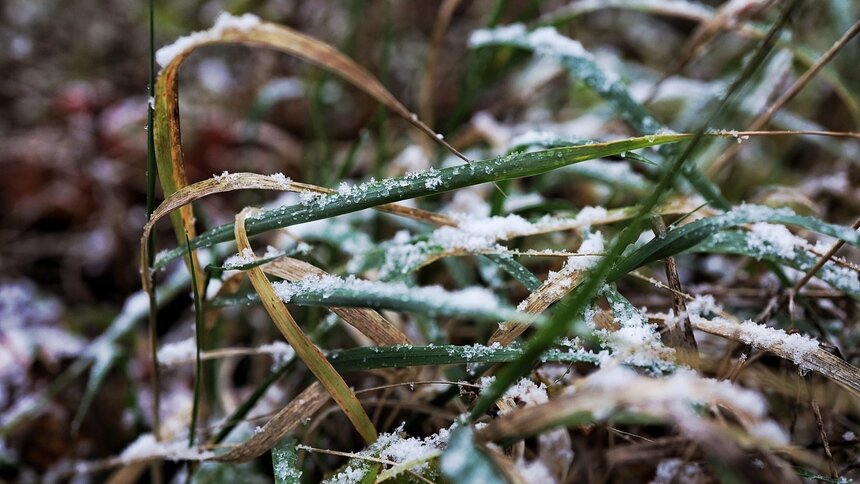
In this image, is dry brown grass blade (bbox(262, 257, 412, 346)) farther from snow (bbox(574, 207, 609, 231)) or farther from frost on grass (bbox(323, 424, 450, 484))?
snow (bbox(574, 207, 609, 231))

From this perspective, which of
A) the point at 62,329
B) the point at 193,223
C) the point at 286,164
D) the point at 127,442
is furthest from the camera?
the point at 286,164

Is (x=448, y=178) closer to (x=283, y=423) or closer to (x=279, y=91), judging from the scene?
(x=283, y=423)

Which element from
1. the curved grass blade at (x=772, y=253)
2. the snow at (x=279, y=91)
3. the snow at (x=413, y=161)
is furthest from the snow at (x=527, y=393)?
the snow at (x=279, y=91)

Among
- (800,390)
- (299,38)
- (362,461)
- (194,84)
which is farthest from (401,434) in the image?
(194,84)

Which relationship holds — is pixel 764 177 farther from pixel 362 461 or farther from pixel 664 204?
pixel 362 461

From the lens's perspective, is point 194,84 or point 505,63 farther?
point 194,84

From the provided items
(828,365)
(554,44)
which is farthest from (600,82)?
(828,365)

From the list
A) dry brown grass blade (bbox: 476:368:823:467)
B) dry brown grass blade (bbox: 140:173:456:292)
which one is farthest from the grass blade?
dry brown grass blade (bbox: 140:173:456:292)
